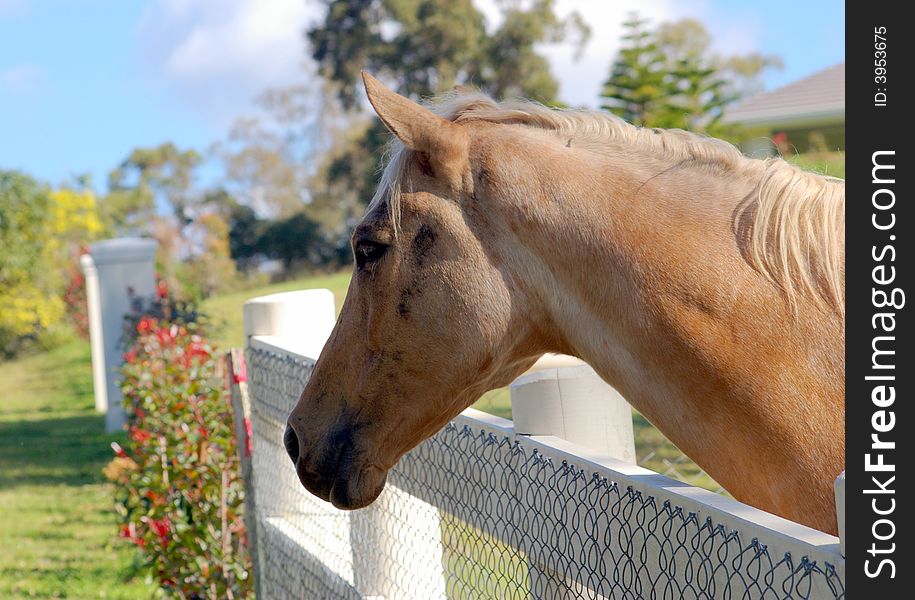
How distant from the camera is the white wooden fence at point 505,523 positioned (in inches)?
57.8

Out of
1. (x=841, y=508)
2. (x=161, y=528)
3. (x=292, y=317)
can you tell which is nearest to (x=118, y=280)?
(x=161, y=528)

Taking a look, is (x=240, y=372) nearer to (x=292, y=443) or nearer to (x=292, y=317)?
(x=292, y=317)

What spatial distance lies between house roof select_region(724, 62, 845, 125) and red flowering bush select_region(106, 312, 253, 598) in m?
15.3

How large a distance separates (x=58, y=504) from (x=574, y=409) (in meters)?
6.97

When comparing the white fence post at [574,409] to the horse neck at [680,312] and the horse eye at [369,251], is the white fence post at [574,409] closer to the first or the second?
the horse neck at [680,312]

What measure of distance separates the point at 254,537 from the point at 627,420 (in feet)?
8.01

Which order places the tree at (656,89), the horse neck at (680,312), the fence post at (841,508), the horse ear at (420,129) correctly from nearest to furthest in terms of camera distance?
the fence post at (841,508) → the horse neck at (680,312) → the horse ear at (420,129) → the tree at (656,89)

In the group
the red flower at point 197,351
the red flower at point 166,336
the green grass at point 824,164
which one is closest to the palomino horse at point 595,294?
the green grass at point 824,164

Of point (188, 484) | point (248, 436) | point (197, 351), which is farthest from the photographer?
point (197, 351)

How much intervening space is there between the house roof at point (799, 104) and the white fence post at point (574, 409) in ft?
57.2

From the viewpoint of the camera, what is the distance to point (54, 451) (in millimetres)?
10242

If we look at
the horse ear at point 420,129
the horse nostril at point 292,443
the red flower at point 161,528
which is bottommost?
the red flower at point 161,528
